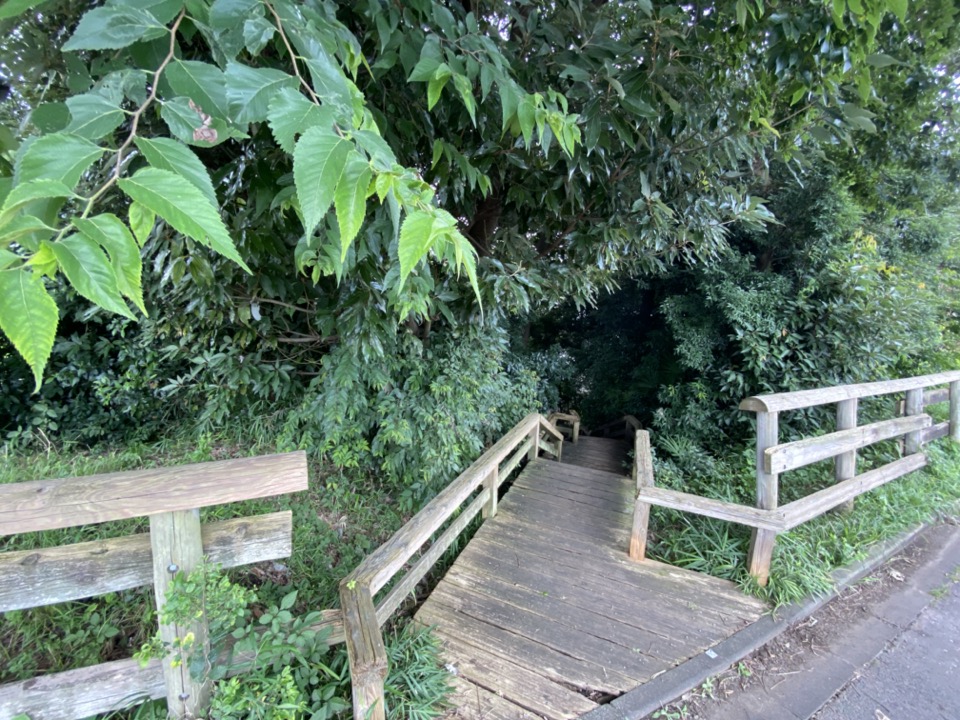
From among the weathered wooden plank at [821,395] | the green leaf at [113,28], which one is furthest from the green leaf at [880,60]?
the green leaf at [113,28]

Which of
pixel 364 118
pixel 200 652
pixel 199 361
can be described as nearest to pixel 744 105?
pixel 364 118

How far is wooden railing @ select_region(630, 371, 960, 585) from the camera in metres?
2.56

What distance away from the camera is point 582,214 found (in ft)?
10.6

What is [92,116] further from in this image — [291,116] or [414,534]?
[414,534]

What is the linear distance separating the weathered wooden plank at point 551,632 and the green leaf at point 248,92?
8.34ft

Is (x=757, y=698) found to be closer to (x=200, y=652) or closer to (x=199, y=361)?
(x=200, y=652)

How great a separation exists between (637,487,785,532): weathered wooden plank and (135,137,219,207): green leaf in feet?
9.62

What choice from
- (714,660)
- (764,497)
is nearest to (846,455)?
(764,497)

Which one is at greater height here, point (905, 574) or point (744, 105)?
point (744, 105)

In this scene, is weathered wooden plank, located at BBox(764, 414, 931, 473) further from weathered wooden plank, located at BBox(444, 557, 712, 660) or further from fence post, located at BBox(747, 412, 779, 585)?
weathered wooden plank, located at BBox(444, 557, 712, 660)

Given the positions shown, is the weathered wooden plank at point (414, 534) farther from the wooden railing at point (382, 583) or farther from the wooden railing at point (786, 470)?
the wooden railing at point (786, 470)

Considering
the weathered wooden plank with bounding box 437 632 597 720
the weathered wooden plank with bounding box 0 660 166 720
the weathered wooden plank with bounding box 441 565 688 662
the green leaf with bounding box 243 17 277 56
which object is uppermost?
the green leaf with bounding box 243 17 277 56

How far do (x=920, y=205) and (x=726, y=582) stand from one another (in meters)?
5.31

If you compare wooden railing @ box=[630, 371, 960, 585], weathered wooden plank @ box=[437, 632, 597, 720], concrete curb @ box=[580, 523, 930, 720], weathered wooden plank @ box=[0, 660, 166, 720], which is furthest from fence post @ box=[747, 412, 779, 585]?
weathered wooden plank @ box=[0, 660, 166, 720]
